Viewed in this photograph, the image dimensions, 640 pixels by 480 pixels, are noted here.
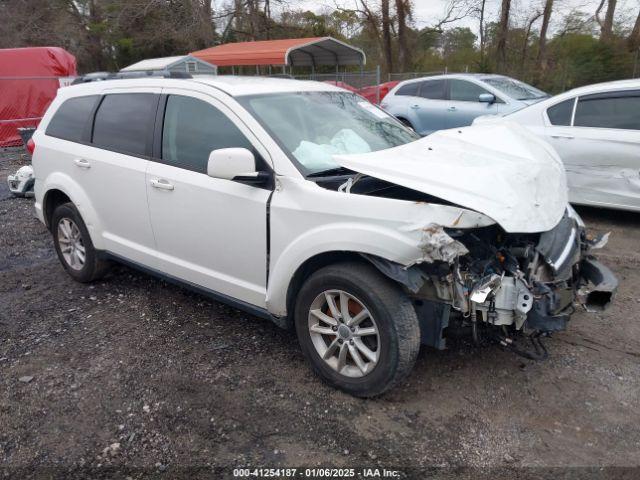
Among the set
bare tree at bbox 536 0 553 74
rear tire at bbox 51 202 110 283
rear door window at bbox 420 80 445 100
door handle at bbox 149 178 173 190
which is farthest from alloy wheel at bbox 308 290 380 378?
bare tree at bbox 536 0 553 74

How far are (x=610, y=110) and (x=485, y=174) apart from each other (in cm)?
385

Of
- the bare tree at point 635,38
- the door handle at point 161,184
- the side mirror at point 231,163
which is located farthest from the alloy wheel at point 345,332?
the bare tree at point 635,38

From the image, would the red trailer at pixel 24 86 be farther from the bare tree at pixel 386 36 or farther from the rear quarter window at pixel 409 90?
the bare tree at pixel 386 36

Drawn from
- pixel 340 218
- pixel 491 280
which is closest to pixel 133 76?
pixel 340 218

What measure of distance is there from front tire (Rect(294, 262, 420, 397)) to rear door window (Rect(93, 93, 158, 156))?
5.92 feet

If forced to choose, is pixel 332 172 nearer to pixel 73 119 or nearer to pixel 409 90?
pixel 73 119

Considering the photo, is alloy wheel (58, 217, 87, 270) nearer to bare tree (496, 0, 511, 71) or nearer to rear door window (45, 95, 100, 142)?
rear door window (45, 95, 100, 142)

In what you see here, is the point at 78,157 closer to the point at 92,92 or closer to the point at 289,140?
the point at 92,92

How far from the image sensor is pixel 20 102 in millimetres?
14516

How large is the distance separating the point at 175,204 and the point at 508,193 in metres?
2.15

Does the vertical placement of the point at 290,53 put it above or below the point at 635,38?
below

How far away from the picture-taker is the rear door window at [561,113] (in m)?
6.07

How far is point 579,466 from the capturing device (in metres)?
2.53

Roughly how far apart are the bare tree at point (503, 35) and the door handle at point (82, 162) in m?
20.3
